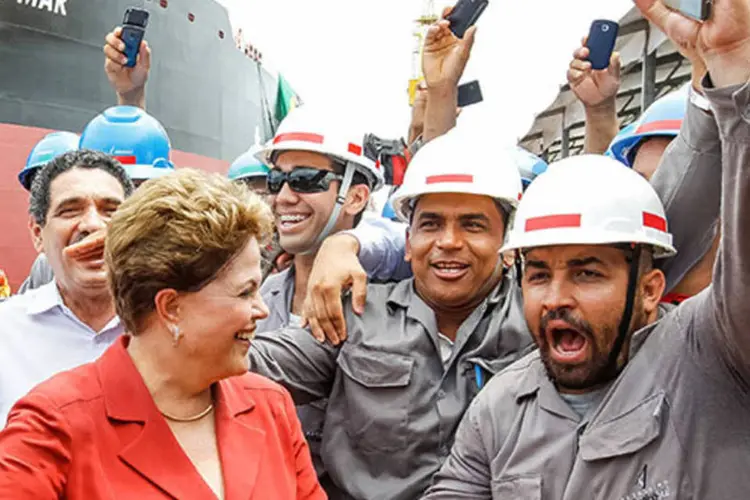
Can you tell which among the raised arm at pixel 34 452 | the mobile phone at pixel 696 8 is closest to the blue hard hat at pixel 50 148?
the raised arm at pixel 34 452

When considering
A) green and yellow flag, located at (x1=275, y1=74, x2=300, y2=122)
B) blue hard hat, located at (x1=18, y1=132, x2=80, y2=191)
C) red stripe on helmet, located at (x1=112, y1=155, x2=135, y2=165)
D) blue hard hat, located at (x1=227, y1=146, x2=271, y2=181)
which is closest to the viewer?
red stripe on helmet, located at (x1=112, y1=155, x2=135, y2=165)

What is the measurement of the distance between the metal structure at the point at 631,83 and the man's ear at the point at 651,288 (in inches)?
323

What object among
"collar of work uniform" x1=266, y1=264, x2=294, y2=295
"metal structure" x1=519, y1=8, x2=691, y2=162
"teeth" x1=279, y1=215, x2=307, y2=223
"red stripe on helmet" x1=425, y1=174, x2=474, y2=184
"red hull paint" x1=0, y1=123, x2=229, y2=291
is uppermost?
"metal structure" x1=519, y1=8, x2=691, y2=162

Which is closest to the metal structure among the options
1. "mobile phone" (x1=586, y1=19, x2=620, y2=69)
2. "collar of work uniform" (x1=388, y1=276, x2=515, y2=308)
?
"mobile phone" (x1=586, y1=19, x2=620, y2=69)

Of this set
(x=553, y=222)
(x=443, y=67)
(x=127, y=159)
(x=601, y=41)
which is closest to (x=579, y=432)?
(x=553, y=222)

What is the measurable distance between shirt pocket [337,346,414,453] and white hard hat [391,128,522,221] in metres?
0.66

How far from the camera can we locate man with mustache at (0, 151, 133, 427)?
2.69m

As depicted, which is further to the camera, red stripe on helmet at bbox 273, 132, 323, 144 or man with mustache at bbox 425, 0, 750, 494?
red stripe on helmet at bbox 273, 132, 323, 144

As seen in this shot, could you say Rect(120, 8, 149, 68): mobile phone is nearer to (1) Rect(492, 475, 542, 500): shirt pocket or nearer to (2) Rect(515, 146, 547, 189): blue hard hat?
(2) Rect(515, 146, 547, 189): blue hard hat

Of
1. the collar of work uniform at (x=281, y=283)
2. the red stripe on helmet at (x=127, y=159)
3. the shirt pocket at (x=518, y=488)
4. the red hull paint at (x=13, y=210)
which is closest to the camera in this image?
the shirt pocket at (x=518, y=488)

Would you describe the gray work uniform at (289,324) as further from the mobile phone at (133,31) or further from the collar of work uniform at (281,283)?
the mobile phone at (133,31)

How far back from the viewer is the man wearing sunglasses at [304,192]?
3637mm

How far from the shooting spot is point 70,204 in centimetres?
290

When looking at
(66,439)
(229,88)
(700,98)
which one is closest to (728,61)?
(700,98)
